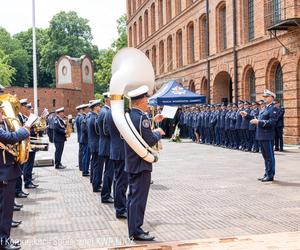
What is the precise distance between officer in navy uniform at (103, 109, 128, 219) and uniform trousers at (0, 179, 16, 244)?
6.63ft

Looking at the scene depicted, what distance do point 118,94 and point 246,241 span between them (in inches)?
101

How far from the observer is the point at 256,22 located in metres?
23.9

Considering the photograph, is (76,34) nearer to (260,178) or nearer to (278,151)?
(278,151)

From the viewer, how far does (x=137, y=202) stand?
21.0 feet

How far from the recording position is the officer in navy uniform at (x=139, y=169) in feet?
21.0

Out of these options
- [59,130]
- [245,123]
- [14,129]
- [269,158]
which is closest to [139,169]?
[14,129]

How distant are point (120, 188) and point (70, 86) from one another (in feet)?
203

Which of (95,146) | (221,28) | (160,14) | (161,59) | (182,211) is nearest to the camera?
(182,211)

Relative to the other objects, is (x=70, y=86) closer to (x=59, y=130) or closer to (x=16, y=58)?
(x=16, y=58)

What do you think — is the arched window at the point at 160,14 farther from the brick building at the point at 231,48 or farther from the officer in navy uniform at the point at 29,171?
the officer in navy uniform at the point at 29,171

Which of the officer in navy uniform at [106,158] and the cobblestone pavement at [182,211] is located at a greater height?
the officer in navy uniform at [106,158]

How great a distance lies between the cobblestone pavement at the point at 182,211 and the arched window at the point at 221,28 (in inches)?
658

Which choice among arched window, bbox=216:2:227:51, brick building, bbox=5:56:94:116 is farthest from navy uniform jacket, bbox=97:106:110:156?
Result: brick building, bbox=5:56:94:116

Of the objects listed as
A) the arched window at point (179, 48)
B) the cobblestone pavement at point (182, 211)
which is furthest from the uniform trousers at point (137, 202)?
the arched window at point (179, 48)
